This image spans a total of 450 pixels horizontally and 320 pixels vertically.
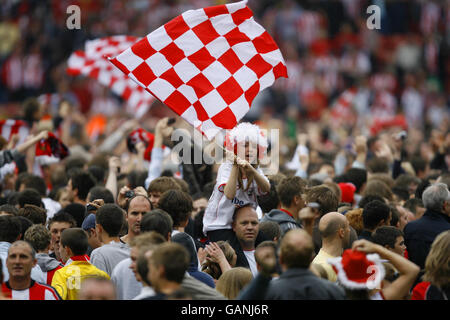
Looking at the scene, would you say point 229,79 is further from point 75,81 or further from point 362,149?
point 75,81

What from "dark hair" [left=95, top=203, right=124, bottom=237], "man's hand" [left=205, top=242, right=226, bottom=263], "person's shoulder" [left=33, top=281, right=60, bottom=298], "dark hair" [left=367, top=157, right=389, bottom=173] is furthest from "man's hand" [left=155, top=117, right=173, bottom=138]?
"person's shoulder" [left=33, top=281, right=60, bottom=298]

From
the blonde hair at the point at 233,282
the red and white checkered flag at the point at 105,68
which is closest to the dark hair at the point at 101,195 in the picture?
the blonde hair at the point at 233,282

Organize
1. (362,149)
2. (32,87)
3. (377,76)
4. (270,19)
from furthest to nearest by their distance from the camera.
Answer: (270,19) < (377,76) < (32,87) < (362,149)

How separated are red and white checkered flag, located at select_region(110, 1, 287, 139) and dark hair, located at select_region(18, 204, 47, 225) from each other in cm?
156

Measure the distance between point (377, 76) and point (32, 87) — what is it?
11.3 metres

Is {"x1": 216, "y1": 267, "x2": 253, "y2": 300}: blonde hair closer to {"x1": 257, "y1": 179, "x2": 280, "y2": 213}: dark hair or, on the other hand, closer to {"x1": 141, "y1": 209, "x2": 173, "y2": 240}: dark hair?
{"x1": 141, "y1": 209, "x2": 173, "y2": 240}: dark hair

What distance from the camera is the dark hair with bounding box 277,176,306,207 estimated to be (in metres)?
7.80

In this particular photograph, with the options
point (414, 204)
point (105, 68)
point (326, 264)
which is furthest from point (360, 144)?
point (326, 264)

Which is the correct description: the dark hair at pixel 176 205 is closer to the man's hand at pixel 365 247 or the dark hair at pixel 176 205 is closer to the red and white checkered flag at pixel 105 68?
the man's hand at pixel 365 247

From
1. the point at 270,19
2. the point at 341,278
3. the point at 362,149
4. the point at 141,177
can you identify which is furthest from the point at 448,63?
the point at 341,278

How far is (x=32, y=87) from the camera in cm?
2452

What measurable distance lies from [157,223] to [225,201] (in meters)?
1.23

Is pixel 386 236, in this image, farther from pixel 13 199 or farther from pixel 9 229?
pixel 13 199

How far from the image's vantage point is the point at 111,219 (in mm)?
6574
